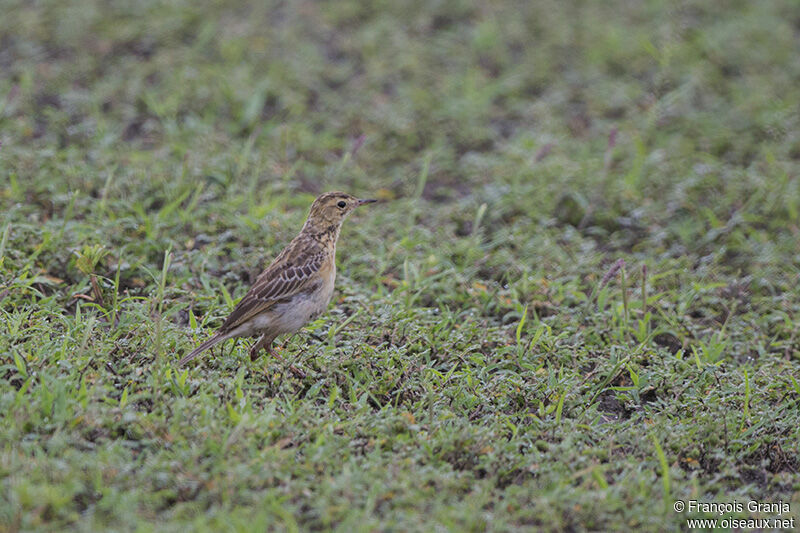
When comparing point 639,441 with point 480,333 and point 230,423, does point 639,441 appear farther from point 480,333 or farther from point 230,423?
point 230,423

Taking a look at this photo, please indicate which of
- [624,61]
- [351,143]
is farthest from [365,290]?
[624,61]

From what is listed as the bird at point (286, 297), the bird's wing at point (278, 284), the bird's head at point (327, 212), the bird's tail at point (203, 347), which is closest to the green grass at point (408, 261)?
the bird's tail at point (203, 347)

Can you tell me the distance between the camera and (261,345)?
616cm

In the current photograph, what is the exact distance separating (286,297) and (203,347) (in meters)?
0.69

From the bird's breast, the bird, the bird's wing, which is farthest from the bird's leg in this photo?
the bird's wing

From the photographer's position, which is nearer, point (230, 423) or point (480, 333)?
point (230, 423)

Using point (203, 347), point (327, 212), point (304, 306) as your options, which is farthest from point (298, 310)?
point (327, 212)

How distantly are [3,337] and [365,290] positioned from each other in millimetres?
2750

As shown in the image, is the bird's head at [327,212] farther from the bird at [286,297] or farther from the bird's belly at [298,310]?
the bird's belly at [298,310]

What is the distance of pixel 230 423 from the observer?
5129mm

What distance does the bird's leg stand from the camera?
6.10m

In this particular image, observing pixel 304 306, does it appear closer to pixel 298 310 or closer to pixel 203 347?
pixel 298 310

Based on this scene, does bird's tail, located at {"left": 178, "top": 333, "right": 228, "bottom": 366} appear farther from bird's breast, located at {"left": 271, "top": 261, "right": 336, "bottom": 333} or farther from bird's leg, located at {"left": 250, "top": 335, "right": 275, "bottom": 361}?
bird's breast, located at {"left": 271, "top": 261, "right": 336, "bottom": 333}

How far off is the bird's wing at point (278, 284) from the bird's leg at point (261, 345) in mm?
211
